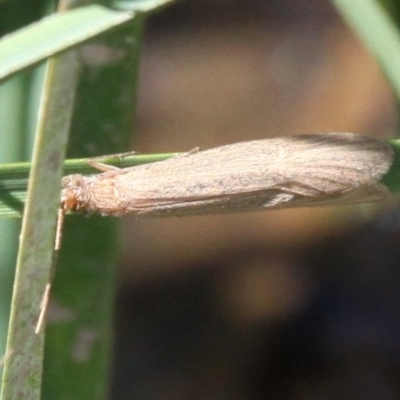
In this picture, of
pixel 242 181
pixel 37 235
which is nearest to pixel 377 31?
pixel 242 181

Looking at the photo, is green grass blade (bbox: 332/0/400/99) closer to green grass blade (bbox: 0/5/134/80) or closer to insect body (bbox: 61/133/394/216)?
insect body (bbox: 61/133/394/216)

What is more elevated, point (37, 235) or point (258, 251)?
point (258, 251)

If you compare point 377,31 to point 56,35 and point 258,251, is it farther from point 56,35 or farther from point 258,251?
point 258,251

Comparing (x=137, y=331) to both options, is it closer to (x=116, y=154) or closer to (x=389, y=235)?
(x=389, y=235)

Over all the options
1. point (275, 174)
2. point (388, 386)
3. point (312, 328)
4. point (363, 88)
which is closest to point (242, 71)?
point (363, 88)

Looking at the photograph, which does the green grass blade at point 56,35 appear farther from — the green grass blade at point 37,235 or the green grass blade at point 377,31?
the green grass blade at point 377,31

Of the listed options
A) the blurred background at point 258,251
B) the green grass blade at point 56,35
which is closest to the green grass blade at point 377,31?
the green grass blade at point 56,35
